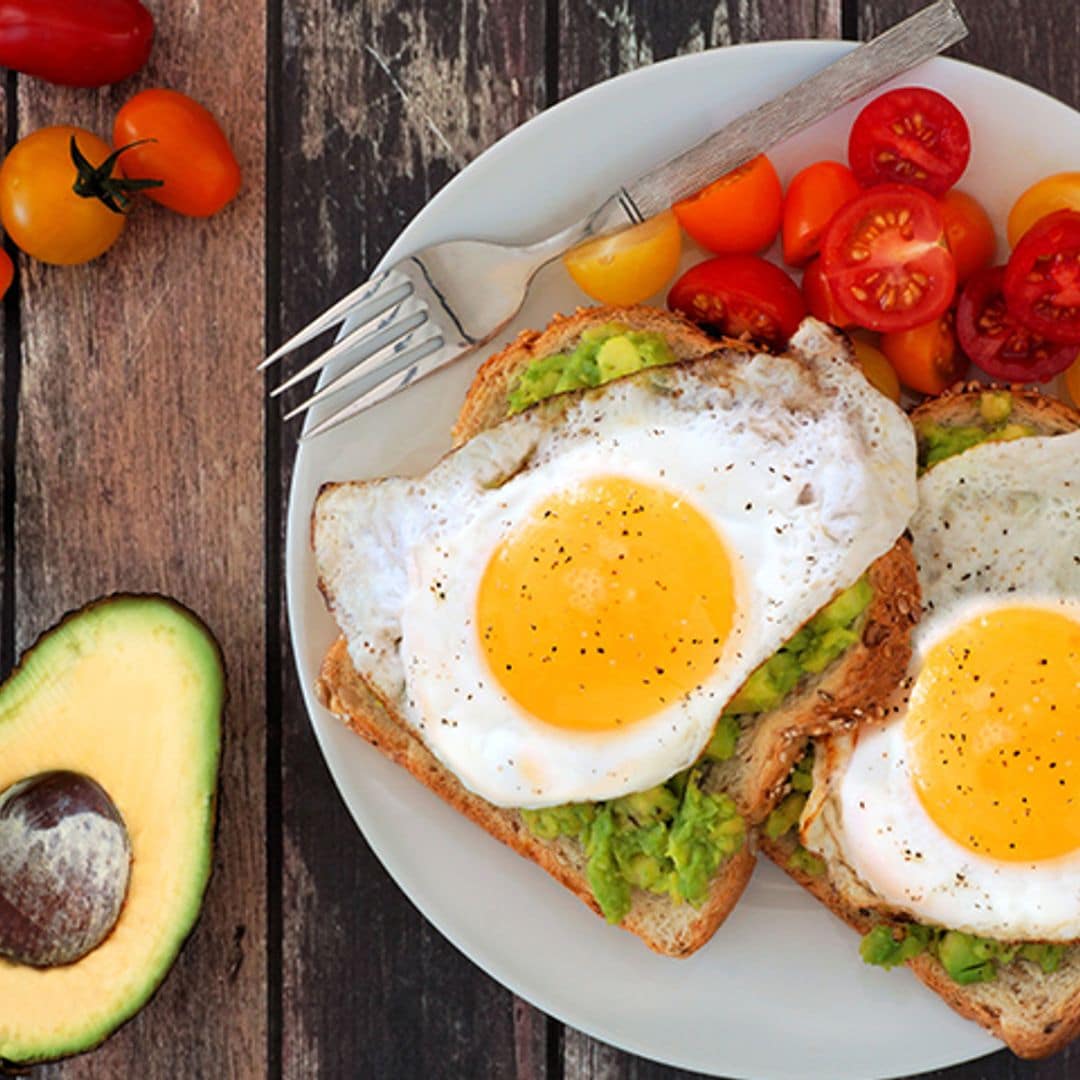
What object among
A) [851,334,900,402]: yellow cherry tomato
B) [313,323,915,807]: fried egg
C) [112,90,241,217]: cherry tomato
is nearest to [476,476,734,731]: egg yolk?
[313,323,915,807]: fried egg

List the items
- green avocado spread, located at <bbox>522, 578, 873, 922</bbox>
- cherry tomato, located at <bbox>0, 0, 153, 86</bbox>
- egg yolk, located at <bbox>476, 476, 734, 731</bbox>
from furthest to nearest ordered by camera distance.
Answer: cherry tomato, located at <bbox>0, 0, 153, 86</bbox> < green avocado spread, located at <bbox>522, 578, 873, 922</bbox> < egg yolk, located at <bbox>476, 476, 734, 731</bbox>

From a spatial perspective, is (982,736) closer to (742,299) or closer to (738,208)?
(742,299)

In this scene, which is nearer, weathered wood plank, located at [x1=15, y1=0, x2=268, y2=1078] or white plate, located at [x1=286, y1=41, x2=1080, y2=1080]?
white plate, located at [x1=286, y1=41, x2=1080, y2=1080]

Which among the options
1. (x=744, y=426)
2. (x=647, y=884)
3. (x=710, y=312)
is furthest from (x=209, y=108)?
(x=647, y=884)

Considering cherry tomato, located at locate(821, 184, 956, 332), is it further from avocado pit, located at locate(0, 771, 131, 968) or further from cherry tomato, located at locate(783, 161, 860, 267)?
avocado pit, located at locate(0, 771, 131, 968)

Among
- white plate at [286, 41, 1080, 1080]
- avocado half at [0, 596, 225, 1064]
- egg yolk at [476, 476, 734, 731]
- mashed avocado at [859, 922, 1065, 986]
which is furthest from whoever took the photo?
white plate at [286, 41, 1080, 1080]

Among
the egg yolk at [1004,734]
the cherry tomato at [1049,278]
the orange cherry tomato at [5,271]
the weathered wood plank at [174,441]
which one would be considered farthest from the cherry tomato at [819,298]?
the orange cherry tomato at [5,271]
